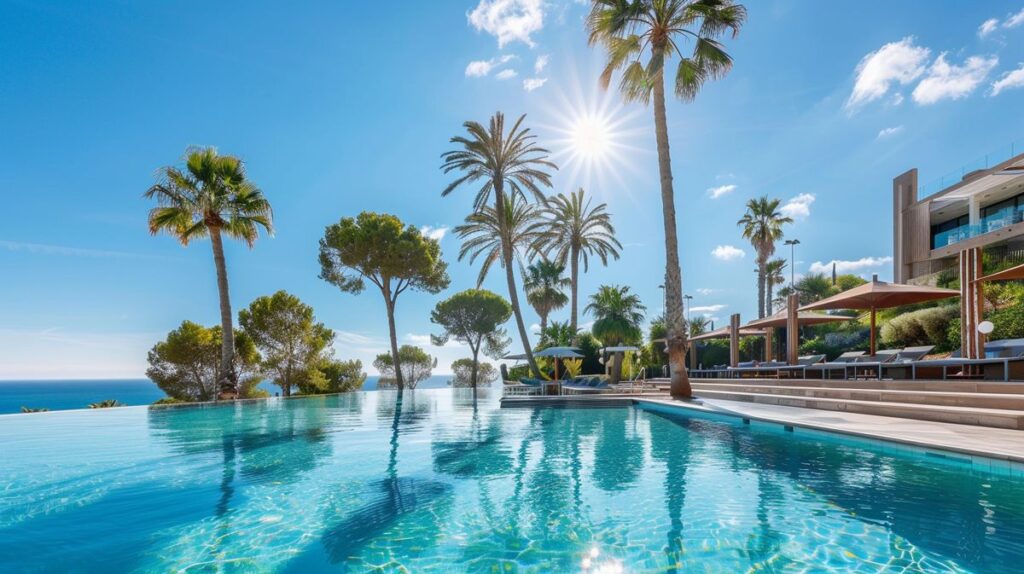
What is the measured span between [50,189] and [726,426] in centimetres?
2408

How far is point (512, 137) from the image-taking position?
2072 cm

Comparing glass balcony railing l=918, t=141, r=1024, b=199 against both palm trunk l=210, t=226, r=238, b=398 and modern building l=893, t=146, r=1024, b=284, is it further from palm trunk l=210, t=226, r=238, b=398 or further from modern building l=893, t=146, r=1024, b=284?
palm trunk l=210, t=226, r=238, b=398

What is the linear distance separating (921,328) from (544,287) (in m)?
20.2

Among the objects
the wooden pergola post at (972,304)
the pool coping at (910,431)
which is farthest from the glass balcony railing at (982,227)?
the pool coping at (910,431)

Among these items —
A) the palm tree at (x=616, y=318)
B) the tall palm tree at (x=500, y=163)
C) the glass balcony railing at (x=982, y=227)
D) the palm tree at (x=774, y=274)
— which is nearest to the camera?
the glass balcony railing at (x=982, y=227)

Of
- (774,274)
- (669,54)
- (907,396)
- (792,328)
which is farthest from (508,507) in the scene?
(774,274)

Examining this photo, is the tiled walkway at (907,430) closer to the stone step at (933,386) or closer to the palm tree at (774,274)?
the stone step at (933,386)

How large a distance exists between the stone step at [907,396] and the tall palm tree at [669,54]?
2.41 meters

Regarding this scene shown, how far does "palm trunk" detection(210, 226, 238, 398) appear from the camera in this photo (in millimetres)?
16875

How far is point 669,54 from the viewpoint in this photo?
1342 cm

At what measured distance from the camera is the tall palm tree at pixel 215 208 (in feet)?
53.9

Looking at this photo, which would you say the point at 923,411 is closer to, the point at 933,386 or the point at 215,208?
the point at 933,386

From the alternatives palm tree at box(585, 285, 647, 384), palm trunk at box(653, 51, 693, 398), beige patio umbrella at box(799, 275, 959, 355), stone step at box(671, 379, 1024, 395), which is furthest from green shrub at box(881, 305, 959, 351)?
palm trunk at box(653, 51, 693, 398)

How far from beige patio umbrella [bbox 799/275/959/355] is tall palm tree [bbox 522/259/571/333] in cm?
1934
